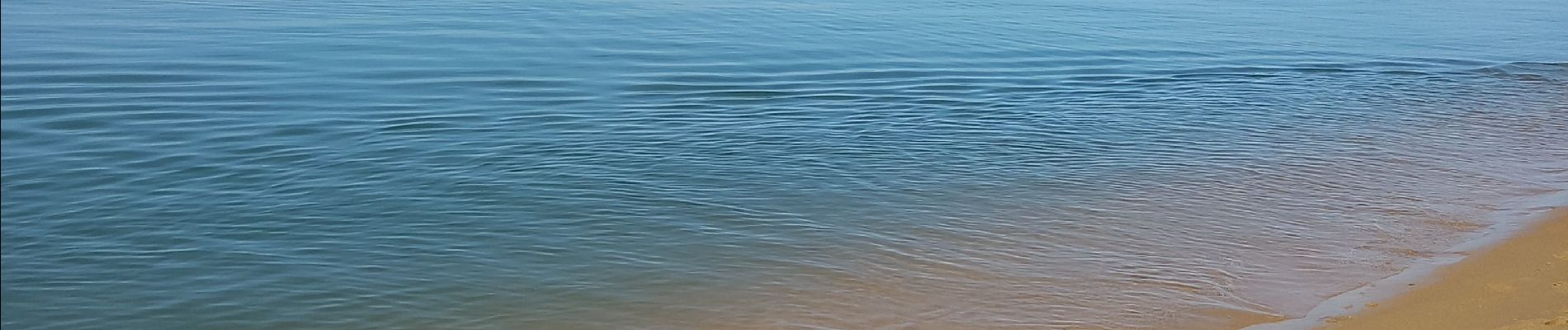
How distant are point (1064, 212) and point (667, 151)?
3415 millimetres

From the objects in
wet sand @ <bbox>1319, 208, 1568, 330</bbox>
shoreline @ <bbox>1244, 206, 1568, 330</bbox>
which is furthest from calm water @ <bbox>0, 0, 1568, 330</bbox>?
wet sand @ <bbox>1319, 208, 1568, 330</bbox>

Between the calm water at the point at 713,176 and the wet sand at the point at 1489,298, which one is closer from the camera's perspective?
the wet sand at the point at 1489,298

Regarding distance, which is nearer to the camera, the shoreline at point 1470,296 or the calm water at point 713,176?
the shoreline at point 1470,296

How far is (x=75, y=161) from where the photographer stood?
9938 millimetres

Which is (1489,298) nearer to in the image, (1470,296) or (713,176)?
(1470,296)

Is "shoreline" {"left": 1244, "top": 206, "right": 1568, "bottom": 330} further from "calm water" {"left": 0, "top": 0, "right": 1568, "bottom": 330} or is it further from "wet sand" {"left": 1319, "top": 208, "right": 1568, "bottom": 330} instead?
"calm water" {"left": 0, "top": 0, "right": 1568, "bottom": 330}

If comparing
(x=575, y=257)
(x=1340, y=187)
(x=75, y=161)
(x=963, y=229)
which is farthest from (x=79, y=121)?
(x=1340, y=187)

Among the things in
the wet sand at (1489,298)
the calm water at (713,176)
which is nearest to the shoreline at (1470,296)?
the wet sand at (1489,298)

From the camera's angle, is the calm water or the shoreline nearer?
the shoreline

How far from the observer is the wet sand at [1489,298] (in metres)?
5.86

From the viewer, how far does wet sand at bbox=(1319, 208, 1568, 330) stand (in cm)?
586

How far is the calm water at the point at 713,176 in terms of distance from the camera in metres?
6.75

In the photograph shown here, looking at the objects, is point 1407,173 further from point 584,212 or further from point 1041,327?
point 584,212

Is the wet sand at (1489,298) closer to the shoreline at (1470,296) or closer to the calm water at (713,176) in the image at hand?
the shoreline at (1470,296)
